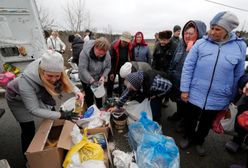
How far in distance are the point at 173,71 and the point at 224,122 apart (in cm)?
96

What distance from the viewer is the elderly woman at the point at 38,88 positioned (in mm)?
1466

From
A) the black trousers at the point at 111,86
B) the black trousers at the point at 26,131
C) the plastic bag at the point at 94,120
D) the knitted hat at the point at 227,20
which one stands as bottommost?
the black trousers at the point at 111,86

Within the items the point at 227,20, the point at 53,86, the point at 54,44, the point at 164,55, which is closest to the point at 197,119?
the point at 227,20

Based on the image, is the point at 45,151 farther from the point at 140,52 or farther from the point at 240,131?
the point at 140,52

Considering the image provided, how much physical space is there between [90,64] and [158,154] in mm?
1629

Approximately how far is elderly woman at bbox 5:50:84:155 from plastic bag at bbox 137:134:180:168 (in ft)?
2.87

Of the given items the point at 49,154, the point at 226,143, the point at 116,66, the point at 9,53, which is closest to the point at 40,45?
the point at 9,53

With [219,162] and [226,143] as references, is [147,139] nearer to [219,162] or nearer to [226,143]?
[219,162]

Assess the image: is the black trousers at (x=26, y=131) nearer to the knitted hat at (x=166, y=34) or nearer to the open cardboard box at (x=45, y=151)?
the open cardboard box at (x=45, y=151)

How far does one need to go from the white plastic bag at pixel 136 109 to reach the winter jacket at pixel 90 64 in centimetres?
74

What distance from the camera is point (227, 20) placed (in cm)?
158

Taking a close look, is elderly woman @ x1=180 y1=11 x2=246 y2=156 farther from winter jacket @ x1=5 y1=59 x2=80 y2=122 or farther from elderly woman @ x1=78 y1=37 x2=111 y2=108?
winter jacket @ x1=5 y1=59 x2=80 y2=122

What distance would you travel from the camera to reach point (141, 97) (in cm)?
228

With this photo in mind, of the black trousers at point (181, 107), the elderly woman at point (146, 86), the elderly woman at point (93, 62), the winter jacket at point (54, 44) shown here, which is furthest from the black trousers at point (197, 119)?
the winter jacket at point (54, 44)
